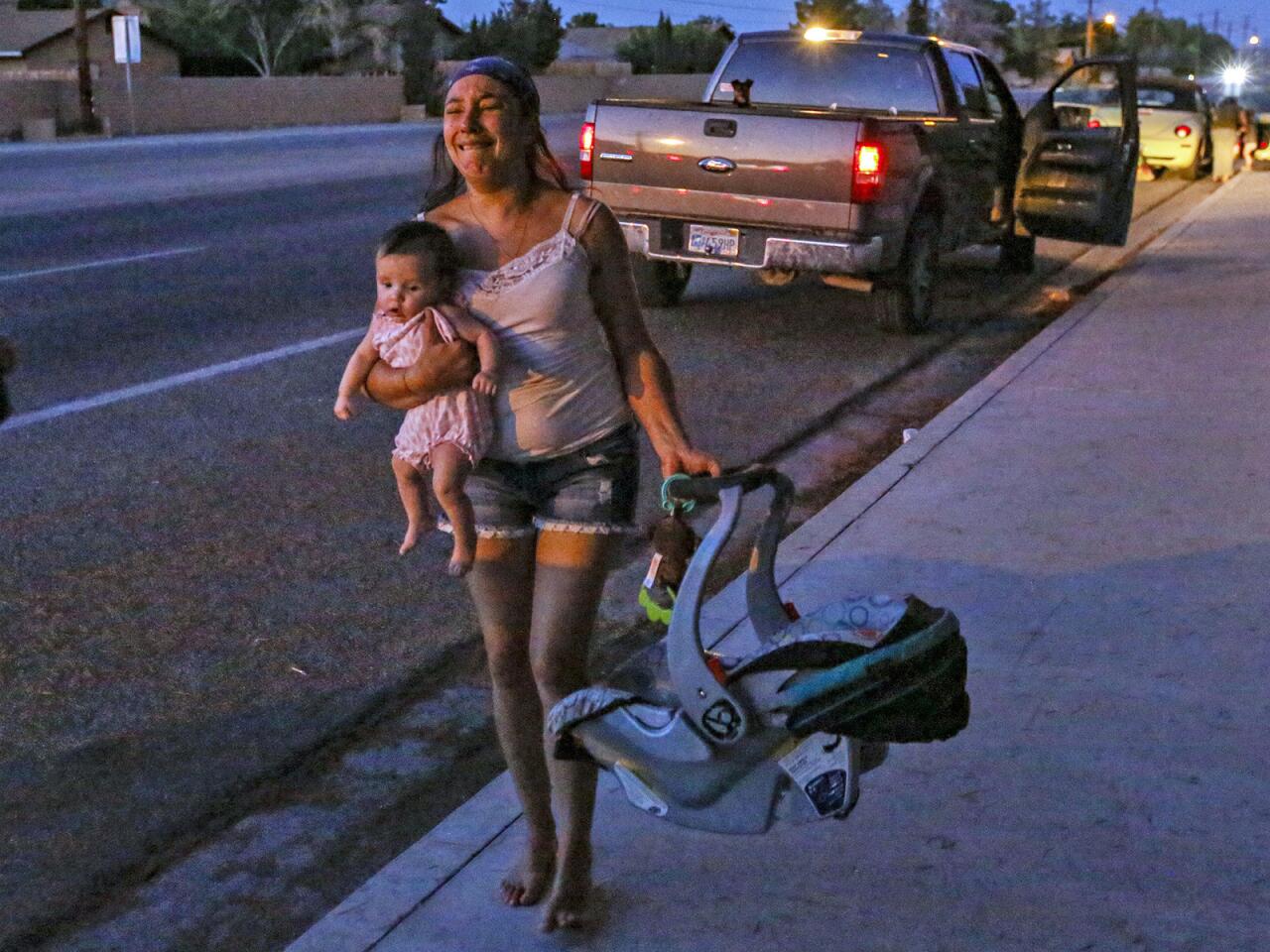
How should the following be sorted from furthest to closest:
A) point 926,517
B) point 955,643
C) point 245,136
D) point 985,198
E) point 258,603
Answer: point 245,136, point 985,198, point 926,517, point 258,603, point 955,643

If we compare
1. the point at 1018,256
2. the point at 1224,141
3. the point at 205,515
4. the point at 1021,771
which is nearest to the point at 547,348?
the point at 1021,771

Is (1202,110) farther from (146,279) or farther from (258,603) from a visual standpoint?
(258,603)

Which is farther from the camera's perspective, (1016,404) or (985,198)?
(985,198)

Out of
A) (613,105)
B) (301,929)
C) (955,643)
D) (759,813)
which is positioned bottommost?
(301,929)

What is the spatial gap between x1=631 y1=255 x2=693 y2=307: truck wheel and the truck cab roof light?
1958 mm

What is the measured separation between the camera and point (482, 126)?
328 centimetres

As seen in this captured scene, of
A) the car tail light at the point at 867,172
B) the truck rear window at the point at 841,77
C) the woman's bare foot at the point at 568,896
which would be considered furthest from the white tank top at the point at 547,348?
the truck rear window at the point at 841,77

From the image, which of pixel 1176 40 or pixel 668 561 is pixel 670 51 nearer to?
pixel 668 561

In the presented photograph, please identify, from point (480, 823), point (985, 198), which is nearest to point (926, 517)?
point (480, 823)

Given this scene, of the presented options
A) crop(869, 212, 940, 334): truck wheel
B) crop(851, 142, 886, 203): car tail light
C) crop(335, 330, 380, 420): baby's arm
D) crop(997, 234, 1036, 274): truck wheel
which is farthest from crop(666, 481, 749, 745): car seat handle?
crop(997, 234, 1036, 274): truck wheel

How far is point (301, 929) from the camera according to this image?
361 cm

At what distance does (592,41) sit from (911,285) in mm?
96388

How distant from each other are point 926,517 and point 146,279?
27.7 feet

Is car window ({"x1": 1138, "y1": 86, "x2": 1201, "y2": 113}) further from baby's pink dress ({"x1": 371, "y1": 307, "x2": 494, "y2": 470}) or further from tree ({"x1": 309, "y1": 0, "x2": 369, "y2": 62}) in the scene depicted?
tree ({"x1": 309, "y1": 0, "x2": 369, "y2": 62})
